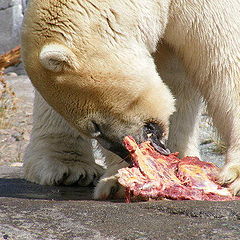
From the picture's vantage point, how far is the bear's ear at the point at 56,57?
290 centimetres

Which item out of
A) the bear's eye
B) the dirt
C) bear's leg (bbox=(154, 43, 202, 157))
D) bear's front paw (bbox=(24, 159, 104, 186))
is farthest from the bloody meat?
the dirt

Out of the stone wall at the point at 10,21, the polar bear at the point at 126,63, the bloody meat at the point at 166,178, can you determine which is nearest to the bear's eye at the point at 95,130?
the polar bear at the point at 126,63

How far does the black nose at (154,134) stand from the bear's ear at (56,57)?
53 centimetres

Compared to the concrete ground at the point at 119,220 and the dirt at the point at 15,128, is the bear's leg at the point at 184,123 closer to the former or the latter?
the concrete ground at the point at 119,220

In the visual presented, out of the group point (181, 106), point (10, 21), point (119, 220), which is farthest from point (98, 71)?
point (10, 21)

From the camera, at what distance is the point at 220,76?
3.23 meters

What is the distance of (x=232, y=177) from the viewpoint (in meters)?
2.97

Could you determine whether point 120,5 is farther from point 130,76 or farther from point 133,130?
point 133,130

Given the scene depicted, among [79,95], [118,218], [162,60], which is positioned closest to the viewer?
[118,218]

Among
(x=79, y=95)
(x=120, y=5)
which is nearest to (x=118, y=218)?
(x=79, y=95)

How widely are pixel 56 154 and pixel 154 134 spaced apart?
126 cm

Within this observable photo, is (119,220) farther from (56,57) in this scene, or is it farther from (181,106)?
(181,106)

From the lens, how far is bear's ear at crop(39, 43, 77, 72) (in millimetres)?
2896

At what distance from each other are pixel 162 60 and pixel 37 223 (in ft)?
6.29
